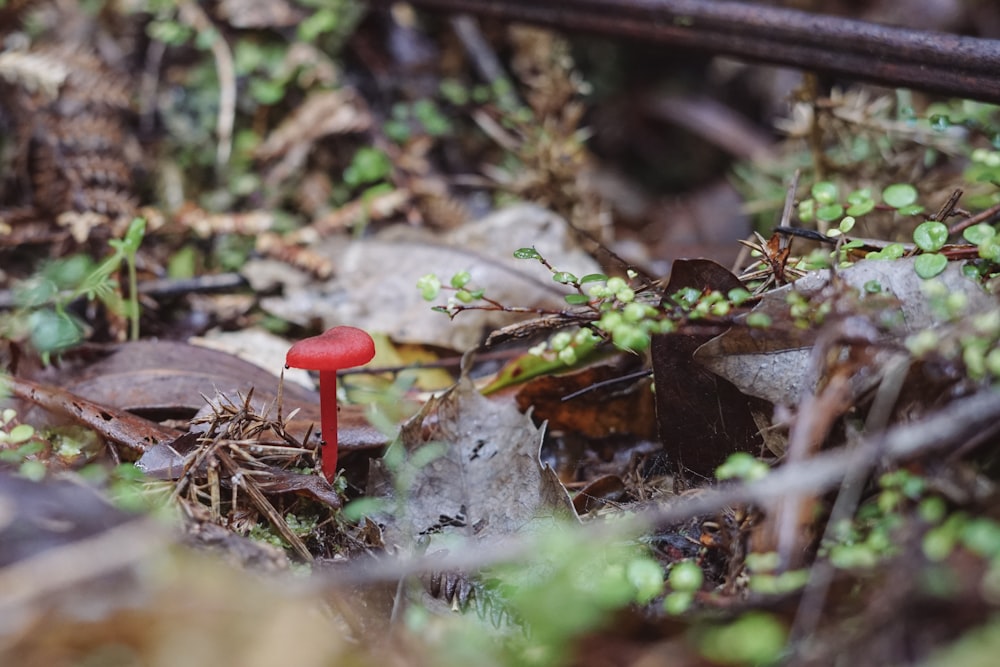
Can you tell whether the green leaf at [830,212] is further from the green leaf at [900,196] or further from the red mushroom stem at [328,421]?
the red mushroom stem at [328,421]

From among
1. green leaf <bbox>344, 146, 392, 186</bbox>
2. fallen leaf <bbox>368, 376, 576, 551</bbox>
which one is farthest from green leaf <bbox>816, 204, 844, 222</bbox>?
green leaf <bbox>344, 146, 392, 186</bbox>

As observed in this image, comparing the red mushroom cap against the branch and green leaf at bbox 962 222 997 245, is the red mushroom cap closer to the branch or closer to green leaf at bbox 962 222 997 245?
green leaf at bbox 962 222 997 245

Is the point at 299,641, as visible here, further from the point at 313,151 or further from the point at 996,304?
the point at 313,151

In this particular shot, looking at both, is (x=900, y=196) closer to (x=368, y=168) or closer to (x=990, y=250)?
(x=990, y=250)

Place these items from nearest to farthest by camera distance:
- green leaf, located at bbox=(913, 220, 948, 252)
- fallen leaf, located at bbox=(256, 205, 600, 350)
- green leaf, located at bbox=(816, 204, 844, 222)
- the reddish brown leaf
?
green leaf, located at bbox=(913, 220, 948, 252) → green leaf, located at bbox=(816, 204, 844, 222) → the reddish brown leaf → fallen leaf, located at bbox=(256, 205, 600, 350)

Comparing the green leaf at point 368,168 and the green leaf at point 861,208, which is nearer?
the green leaf at point 861,208

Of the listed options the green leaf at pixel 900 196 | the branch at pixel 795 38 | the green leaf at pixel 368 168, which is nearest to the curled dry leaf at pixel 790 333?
the green leaf at pixel 900 196

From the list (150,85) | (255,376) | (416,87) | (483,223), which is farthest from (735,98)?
(255,376)
